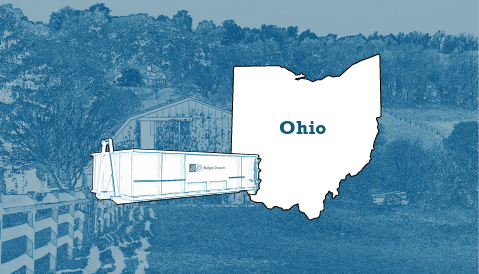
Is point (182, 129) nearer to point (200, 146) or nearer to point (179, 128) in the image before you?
point (179, 128)

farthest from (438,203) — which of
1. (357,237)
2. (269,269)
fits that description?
(269,269)

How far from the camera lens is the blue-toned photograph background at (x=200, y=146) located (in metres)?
24.1

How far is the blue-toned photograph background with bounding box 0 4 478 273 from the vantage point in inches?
949

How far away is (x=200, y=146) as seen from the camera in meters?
34.0

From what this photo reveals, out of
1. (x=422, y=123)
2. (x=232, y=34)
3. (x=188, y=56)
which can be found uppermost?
(x=232, y=34)

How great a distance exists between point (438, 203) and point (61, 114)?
33.2 meters

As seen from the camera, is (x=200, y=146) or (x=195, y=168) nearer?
(x=195, y=168)

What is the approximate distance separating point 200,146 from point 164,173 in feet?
68.8

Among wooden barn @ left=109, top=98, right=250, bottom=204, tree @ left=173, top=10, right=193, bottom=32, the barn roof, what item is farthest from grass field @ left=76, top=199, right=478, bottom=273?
tree @ left=173, top=10, right=193, bottom=32

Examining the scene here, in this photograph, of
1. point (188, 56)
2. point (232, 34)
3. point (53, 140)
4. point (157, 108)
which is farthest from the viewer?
point (232, 34)

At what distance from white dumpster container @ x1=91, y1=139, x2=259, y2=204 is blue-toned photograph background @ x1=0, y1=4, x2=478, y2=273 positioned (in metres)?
6.81

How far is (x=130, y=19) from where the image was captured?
8362 cm

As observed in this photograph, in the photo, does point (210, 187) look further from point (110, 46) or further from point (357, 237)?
point (110, 46)

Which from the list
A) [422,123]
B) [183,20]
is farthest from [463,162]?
[183,20]
